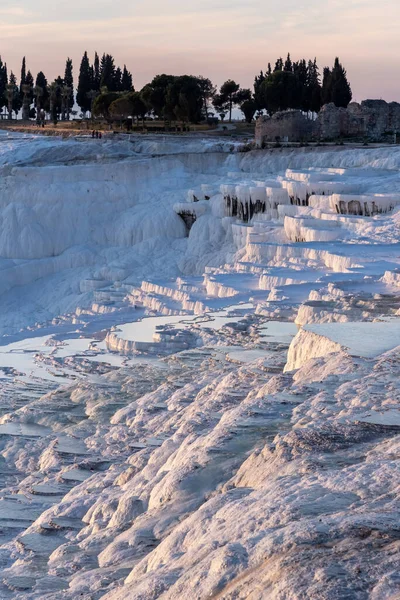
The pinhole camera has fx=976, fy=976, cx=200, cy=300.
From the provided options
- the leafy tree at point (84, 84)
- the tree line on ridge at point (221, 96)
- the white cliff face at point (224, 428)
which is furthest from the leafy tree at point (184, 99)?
the white cliff face at point (224, 428)

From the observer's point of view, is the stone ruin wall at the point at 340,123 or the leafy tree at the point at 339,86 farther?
the leafy tree at the point at 339,86

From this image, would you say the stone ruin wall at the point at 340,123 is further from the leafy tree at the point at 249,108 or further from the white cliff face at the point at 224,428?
the white cliff face at the point at 224,428

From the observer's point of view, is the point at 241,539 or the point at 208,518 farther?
the point at 208,518

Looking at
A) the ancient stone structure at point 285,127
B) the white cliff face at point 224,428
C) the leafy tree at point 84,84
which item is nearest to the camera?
the white cliff face at point 224,428

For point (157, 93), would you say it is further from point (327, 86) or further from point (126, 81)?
point (126, 81)

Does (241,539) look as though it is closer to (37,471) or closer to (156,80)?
(37,471)

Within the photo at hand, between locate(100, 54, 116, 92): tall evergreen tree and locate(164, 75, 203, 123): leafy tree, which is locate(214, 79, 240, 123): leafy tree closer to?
locate(164, 75, 203, 123): leafy tree

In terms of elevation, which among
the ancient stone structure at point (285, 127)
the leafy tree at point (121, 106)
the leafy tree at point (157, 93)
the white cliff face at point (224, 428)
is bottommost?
the white cliff face at point (224, 428)

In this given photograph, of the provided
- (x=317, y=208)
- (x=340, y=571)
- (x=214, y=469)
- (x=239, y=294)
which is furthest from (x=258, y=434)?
(x=317, y=208)
